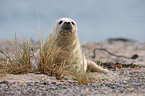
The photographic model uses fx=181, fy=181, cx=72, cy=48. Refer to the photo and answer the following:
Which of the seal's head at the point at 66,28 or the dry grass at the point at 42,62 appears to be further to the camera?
the seal's head at the point at 66,28

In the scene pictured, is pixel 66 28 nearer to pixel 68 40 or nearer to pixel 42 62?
pixel 68 40

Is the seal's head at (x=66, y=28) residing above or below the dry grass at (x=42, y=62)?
above

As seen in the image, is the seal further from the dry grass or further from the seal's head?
the dry grass

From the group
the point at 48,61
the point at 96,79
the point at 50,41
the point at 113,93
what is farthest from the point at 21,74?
the point at 113,93

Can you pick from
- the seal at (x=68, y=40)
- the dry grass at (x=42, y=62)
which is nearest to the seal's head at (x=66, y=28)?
the seal at (x=68, y=40)

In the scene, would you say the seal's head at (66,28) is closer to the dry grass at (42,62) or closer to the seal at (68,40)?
the seal at (68,40)

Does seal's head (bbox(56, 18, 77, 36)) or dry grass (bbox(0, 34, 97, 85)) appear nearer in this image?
dry grass (bbox(0, 34, 97, 85))

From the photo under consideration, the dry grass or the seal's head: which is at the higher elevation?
the seal's head

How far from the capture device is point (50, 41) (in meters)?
4.45

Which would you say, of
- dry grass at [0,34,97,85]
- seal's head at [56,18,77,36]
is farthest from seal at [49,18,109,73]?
dry grass at [0,34,97,85]

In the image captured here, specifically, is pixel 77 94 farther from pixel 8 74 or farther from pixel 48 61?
pixel 8 74

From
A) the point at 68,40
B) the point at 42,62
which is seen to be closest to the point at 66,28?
the point at 68,40

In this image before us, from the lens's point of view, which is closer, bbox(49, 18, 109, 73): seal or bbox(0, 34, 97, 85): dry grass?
bbox(0, 34, 97, 85): dry grass

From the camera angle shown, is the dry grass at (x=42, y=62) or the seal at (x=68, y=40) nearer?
the dry grass at (x=42, y=62)
